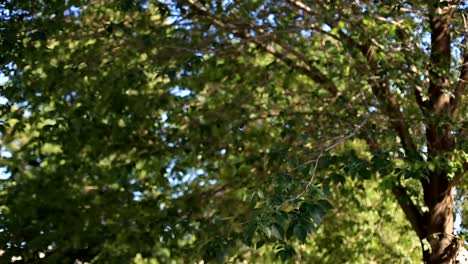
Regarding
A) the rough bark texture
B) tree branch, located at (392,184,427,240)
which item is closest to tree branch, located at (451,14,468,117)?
the rough bark texture

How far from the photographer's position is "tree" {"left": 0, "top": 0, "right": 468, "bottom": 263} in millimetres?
5477

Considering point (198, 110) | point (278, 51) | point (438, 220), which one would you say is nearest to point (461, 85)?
point (438, 220)

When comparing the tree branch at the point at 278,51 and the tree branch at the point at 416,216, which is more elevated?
the tree branch at the point at 278,51

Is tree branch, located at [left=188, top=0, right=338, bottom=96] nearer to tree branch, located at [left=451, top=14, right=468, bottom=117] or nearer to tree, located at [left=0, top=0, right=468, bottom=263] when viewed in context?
tree, located at [left=0, top=0, right=468, bottom=263]

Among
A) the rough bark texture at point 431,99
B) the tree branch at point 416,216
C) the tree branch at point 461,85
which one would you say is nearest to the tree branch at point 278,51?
the rough bark texture at point 431,99

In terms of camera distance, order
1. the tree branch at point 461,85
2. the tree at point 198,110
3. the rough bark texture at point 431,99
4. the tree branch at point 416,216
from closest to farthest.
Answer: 1. the tree at point 198,110
2. the rough bark texture at point 431,99
3. the tree branch at point 461,85
4. the tree branch at point 416,216

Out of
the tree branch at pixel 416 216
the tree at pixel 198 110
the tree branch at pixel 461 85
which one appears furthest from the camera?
the tree branch at pixel 416 216

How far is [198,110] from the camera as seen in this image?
602cm

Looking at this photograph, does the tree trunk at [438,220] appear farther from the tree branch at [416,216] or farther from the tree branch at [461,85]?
the tree branch at [461,85]

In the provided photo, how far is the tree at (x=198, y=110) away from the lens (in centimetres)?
548

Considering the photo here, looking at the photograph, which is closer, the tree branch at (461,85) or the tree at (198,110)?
→ the tree at (198,110)

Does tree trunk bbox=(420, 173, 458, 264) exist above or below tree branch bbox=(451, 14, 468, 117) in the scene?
below

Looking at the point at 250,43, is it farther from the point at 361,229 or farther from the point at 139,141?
the point at 361,229

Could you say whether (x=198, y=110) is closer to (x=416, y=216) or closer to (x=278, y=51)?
(x=278, y=51)
